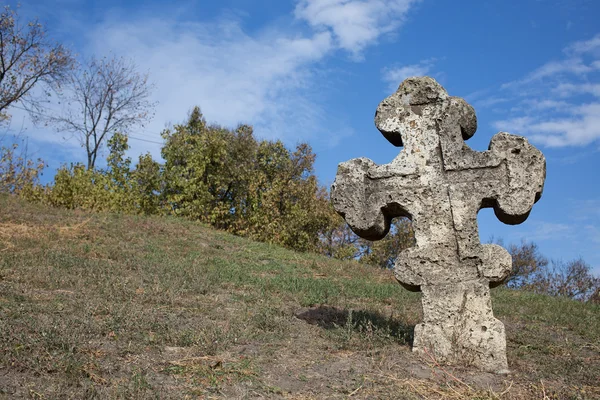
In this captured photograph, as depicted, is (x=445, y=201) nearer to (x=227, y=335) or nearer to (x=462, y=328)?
(x=462, y=328)

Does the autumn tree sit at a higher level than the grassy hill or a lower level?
higher

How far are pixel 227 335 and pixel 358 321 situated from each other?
6.41 ft

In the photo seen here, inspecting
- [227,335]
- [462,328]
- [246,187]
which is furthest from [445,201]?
[246,187]

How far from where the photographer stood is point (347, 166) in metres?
6.66

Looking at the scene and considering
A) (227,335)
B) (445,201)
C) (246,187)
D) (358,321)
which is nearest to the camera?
(227,335)

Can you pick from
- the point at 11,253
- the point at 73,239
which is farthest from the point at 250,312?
the point at 73,239

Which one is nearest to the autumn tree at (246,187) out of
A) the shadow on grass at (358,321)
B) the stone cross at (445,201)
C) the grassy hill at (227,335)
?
the grassy hill at (227,335)

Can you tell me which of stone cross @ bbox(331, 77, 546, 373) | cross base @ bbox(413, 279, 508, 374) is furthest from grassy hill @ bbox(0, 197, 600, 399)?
stone cross @ bbox(331, 77, 546, 373)

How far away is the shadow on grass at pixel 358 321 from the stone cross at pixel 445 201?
609mm

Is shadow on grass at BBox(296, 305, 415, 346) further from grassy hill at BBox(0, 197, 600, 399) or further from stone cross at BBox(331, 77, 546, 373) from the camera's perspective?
stone cross at BBox(331, 77, 546, 373)

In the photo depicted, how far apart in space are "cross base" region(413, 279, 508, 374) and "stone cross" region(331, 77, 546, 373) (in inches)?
0.4

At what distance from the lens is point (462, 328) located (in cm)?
587

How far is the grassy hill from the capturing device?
4699 mm

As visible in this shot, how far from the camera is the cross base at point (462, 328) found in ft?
18.9
